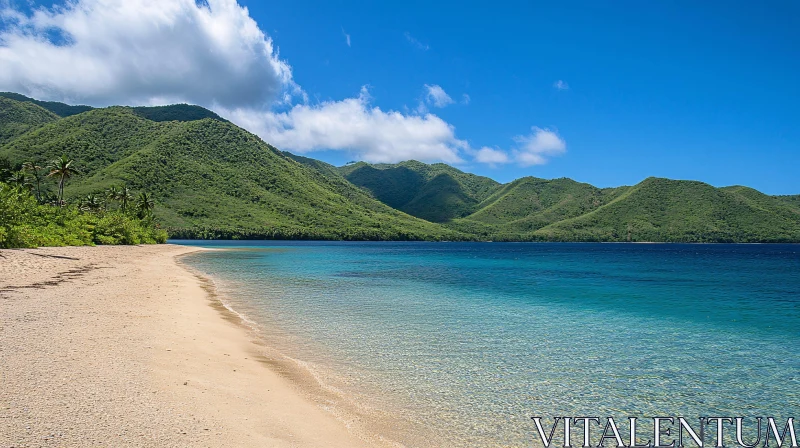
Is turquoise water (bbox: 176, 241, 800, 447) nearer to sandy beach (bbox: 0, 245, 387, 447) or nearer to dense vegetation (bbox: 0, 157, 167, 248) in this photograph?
sandy beach (bbox: 0, 245, 387, 447)

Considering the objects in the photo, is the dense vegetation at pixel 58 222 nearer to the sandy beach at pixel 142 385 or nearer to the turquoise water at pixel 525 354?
the turquoise water at pixel 525 354

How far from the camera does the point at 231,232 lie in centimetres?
17612

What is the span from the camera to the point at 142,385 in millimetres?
8906

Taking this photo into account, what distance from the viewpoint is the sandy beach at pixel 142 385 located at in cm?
668

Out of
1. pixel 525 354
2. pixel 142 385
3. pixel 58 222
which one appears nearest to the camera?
pixel 142 385

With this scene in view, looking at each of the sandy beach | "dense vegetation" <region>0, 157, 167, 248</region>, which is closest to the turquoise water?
the sandy beach

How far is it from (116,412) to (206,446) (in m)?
2.04

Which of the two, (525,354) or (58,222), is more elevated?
(58,222)

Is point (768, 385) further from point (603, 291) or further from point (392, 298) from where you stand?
point (603, 291)

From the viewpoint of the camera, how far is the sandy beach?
668cm

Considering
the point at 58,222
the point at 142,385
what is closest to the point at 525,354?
the point at 142,385

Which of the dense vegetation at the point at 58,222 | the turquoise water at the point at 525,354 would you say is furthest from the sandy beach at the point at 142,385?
the dense vegetation at the point at 58,222

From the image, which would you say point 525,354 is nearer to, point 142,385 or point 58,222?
point 142,385

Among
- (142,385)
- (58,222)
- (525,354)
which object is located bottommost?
(525,354)
